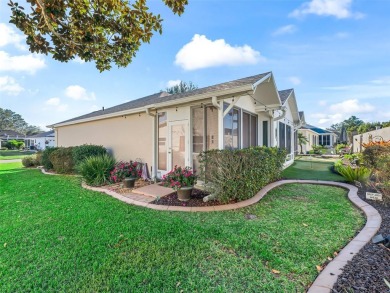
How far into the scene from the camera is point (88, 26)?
4.58 meters

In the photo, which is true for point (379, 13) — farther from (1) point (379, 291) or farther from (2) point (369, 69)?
(1) point (379, 291)

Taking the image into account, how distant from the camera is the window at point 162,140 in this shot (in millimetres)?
8523

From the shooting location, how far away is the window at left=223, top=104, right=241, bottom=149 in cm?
735

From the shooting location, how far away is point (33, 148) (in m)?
41.1

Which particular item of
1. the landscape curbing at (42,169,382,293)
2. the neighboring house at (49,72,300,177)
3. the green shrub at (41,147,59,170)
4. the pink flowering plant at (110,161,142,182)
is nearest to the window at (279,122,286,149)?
the neighboring house at (49,72,300,177)

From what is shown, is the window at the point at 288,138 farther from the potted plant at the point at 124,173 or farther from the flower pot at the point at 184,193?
the potted plant at the point at 124,173

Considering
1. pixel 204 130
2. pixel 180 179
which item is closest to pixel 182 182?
pixel 180 179

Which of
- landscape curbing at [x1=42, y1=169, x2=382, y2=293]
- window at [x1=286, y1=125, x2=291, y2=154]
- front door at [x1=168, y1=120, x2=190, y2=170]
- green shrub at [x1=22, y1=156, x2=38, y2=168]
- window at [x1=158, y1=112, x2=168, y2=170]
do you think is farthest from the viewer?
green shrub at [x1=22, y1=156, x2=38, y2=168]

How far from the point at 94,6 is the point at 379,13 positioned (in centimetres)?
918

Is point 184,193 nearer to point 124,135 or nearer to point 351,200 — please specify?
point 351,200

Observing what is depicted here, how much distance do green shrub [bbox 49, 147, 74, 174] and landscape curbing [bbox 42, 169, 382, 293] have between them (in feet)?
12.8

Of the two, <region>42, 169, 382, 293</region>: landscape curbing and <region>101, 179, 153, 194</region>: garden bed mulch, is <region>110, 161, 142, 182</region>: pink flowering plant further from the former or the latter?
<region>42, 169, 382, 293</region>: landscape curbing

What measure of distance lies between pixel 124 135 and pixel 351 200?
31.8 feet

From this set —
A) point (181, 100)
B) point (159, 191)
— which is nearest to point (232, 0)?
point (181, 100)
